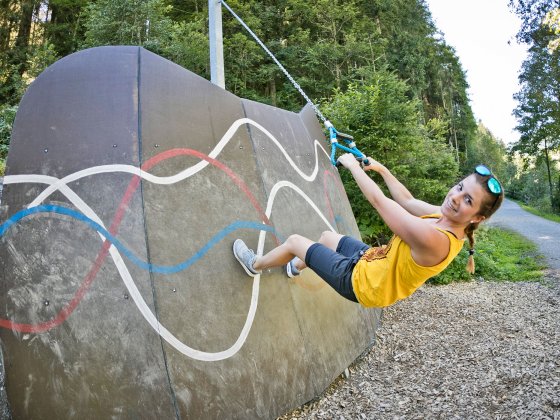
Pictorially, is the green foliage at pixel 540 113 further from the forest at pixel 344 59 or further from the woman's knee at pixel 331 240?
the woman's knee at pixel 331 240

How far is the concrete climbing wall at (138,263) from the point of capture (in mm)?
2252

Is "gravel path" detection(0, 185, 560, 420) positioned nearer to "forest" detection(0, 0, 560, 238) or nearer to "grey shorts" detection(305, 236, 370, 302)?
"grey shorts" detection(305, 236, 370, 302)

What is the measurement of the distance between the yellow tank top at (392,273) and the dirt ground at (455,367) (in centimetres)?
128

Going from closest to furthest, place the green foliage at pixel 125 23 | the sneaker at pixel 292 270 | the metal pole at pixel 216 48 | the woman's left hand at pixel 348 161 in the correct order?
the woman's left hand at pixel 348 161
the sneaker at pixel 292 270
the metal pole at pixel 216 48
the green foliage at pixel 125 23

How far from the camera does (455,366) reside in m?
3.90

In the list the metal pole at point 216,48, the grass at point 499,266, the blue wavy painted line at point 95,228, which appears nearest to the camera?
the blue wavy painted line at point 95,228

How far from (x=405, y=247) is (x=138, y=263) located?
5.43ft

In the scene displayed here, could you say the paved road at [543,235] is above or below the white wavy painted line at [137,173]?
below

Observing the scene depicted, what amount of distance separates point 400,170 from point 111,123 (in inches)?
274

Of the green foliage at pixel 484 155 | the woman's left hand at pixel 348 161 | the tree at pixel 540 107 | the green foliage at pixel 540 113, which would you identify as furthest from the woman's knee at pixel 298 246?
the green foliage at pixel 484 155

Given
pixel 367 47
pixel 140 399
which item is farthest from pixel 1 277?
pixel 367 47

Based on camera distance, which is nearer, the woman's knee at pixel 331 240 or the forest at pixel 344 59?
the woman's knee at pixel 331 240

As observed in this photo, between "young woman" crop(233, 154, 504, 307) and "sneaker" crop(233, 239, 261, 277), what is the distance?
349 millimetres

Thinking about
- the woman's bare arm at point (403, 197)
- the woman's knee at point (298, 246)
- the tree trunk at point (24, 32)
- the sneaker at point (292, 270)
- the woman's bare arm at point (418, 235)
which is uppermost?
the tree trunk at point (24, 32)
